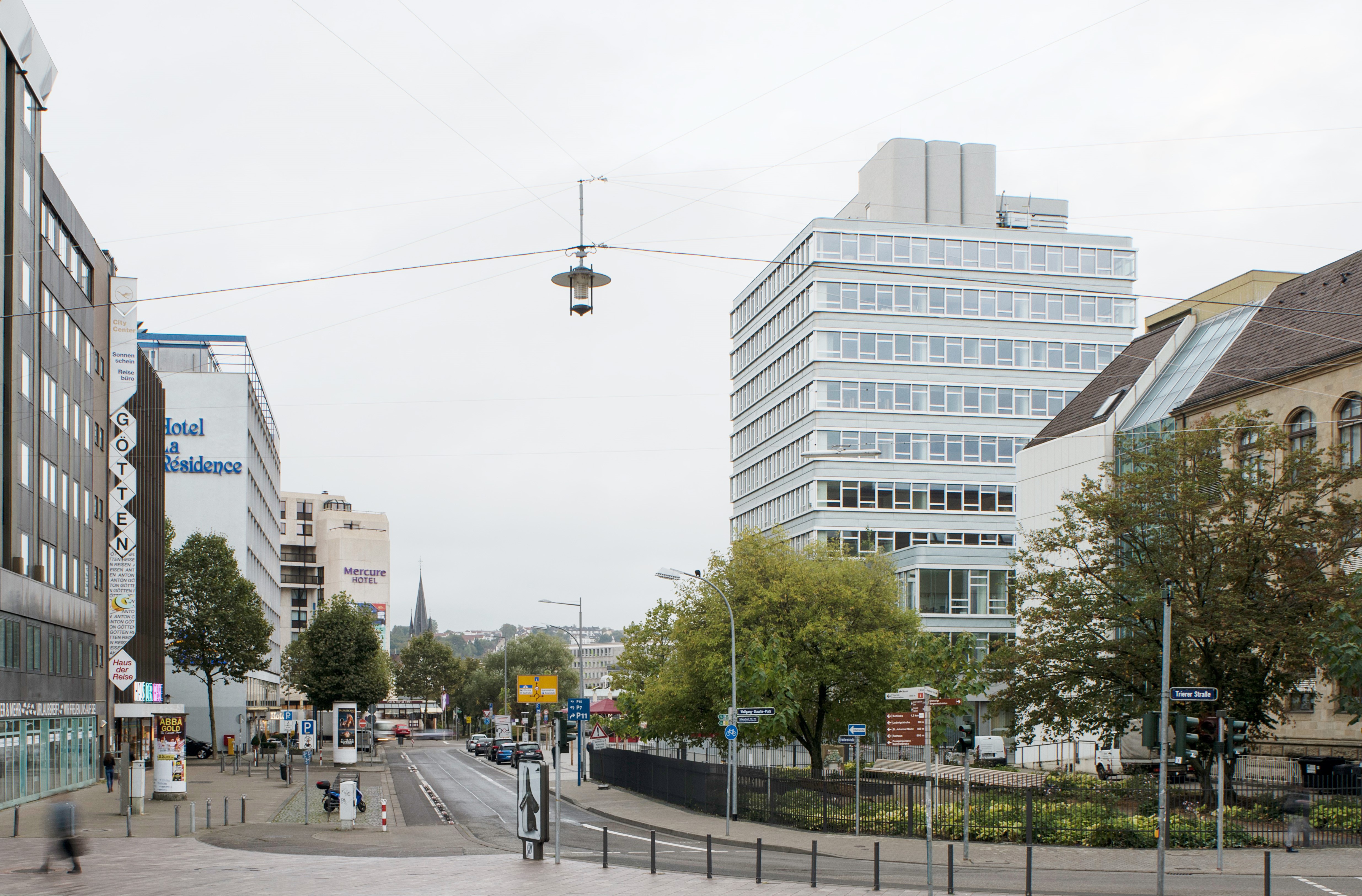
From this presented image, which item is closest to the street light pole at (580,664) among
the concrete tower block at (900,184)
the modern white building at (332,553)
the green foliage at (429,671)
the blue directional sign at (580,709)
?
the blue directional sign at (580,709)

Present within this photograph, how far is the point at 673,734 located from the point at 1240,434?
22081mm

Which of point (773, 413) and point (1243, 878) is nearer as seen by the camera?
point (1243, 878)

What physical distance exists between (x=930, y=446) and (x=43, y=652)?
61.6 metres

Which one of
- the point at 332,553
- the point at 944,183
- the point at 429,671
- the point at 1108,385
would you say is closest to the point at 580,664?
the point at 1108,385

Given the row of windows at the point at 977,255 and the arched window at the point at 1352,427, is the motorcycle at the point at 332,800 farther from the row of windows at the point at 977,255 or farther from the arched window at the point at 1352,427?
the row of windows at the point at 977,255

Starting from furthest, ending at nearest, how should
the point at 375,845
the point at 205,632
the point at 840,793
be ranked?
the point at 205,632, the point at 840,793, the point at 375,845

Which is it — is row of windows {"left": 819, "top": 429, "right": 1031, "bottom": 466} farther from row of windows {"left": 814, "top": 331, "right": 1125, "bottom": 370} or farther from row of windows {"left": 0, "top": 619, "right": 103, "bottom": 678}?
row of windows {"left": 0, "top": 619, "right": 103, "bottom": 678}

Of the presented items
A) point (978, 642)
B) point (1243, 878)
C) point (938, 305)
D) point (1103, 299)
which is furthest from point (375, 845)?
point (1103, 299)

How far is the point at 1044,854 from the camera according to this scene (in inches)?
1082

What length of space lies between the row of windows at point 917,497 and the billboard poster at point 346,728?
111 ft

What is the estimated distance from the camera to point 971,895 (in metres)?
20.9

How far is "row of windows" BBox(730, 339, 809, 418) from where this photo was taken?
3691 inches

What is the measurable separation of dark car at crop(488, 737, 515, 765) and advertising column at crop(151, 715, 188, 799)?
33904 mm

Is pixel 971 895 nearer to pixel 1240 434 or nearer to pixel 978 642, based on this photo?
pixel 1240 434
